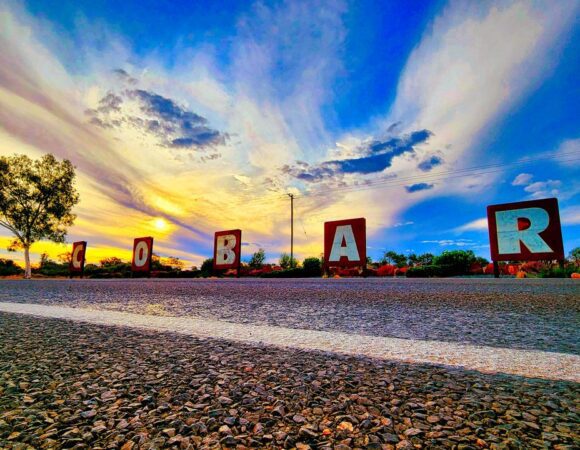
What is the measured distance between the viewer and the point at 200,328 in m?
2.47

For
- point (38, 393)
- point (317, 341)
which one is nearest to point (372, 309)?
point (317, 341)

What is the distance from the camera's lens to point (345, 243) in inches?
938

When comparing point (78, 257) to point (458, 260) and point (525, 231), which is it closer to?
point (458, 260)

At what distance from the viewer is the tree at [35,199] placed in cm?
2922

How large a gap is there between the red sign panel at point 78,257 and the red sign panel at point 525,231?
34.4m

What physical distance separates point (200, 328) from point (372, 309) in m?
1.93

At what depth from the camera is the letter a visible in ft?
77.2

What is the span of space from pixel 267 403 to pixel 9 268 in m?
38.3

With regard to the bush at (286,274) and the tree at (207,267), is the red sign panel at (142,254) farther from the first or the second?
the bush at (286,274)

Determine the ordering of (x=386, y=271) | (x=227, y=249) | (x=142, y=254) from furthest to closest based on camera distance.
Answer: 1. (x=142, y=254)
2. (x=227, y=249)
3. (x=386, y=271)

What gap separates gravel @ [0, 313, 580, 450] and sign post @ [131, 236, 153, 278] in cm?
3058

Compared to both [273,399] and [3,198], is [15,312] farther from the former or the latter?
[3,198]

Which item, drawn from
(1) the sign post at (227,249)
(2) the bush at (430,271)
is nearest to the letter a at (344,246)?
(2) the bush at (430,271)

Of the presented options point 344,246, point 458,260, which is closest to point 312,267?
point 344,246
